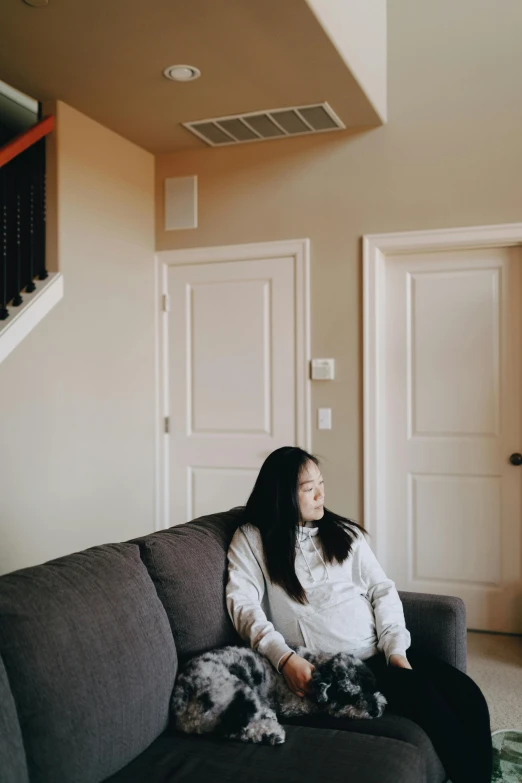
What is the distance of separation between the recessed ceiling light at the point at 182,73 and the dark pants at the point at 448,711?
8.07ft

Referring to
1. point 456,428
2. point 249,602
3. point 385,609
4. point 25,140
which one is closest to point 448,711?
point 385,609

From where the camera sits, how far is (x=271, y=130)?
4.07 metres

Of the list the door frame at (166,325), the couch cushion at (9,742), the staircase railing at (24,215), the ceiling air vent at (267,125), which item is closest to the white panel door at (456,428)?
the door frame at (166,325)

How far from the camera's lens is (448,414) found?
4023 mm

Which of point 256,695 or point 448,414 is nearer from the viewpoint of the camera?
point 256,695

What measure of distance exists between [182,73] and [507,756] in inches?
114

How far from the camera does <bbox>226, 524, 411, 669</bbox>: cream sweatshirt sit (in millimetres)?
2133

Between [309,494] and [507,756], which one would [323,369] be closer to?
[309,494]

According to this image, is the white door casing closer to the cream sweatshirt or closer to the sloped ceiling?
the sloped ceiling

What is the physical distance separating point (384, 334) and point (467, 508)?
99 centimetres

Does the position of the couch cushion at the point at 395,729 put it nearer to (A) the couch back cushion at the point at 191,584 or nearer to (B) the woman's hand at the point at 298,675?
(B) the woman's hand at the point at 298,675

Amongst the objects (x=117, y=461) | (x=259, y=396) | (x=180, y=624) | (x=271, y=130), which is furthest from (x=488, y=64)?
(x=180, y=624)

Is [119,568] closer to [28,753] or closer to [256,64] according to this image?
[28,753]

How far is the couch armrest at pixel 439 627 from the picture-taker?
2.29m
